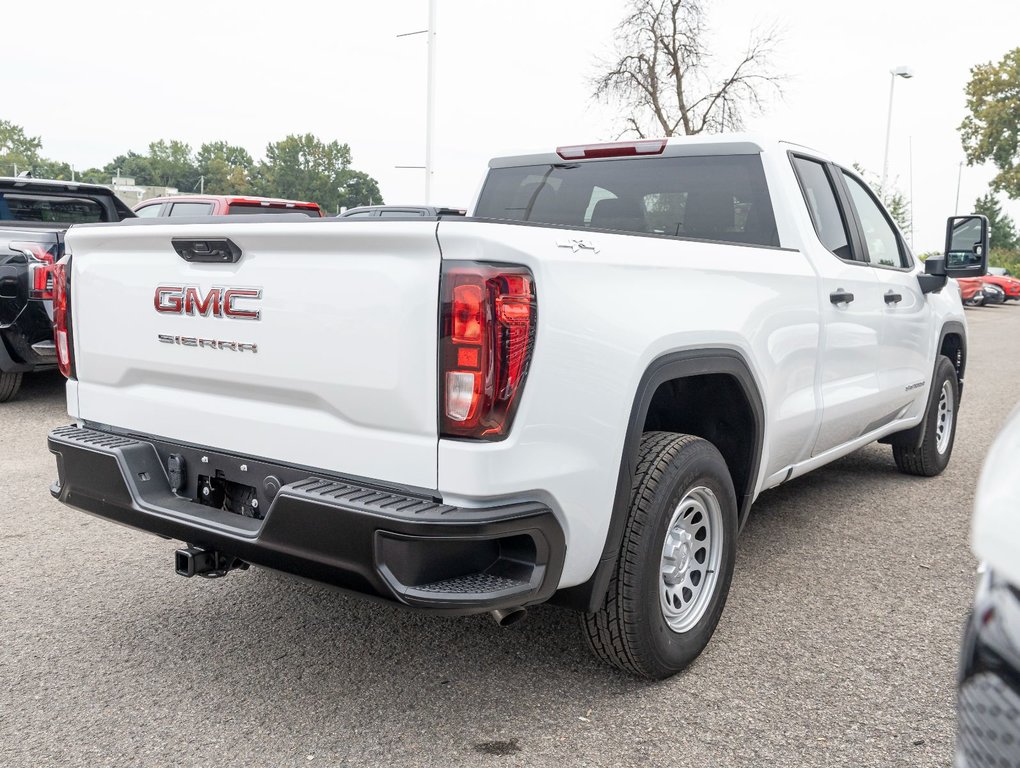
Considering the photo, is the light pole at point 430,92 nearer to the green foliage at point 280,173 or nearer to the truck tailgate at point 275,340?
the truck tailgate at point 275,340

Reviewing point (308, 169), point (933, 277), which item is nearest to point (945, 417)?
point (933, 277)

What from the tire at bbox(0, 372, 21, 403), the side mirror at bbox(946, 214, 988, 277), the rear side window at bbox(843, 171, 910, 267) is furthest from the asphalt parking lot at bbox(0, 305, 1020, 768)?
the tire at bbox(0, 372, 21, 403)

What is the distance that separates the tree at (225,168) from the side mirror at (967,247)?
114 meters

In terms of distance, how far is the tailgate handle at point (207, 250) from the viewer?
8.98 ft

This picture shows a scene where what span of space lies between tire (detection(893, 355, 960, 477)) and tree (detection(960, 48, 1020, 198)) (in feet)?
160

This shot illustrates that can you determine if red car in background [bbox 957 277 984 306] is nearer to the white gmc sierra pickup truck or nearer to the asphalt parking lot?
the asphalt parking lot

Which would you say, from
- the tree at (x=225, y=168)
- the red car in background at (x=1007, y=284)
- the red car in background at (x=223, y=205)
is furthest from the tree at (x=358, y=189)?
the red car in background at (x=223, y=205)

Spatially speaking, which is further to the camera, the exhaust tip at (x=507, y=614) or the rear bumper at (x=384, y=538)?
the exhaust tip at (x=507, y=614)

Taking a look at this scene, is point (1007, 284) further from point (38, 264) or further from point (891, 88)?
point (38, 264)

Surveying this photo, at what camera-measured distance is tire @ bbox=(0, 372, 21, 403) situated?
7.88m

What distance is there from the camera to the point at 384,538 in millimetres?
2328

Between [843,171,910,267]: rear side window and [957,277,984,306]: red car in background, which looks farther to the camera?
[957,277,984,306]: red car in background

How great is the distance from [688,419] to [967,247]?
2.89 metres

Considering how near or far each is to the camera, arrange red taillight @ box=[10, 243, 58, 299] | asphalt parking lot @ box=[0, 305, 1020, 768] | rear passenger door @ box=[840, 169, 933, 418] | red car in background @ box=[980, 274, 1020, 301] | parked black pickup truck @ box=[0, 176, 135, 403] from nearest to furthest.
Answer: asphalt parking lot @ box=[0, 305, 1020, 768] < rear passenger door @ box=[840, 169, 933, 418] < red taillight @ box=[10, 243, 58, 299] < parked black pickup truck @ box=[0, 176, 135, 403] < red car in background @ box=[980, 274, 1020, 301]
